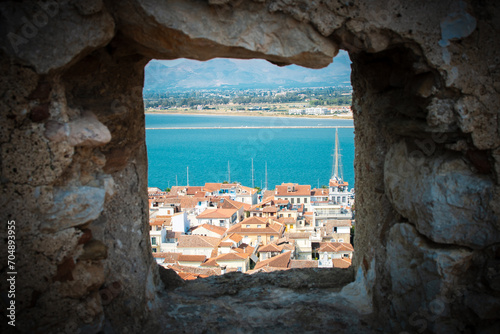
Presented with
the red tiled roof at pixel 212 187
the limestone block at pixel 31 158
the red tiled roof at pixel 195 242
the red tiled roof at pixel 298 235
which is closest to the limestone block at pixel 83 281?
the limestone block at pixel 31 158

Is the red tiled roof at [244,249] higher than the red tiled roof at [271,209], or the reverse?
the red tiled roof at [244,249]

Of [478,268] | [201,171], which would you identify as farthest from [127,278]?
[201,171]

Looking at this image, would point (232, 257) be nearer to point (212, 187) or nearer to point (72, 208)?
point (72, 208)

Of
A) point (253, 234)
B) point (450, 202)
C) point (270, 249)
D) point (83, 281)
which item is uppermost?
point (450, 202)

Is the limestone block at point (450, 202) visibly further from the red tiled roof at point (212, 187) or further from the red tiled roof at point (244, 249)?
the red tiled roof at point (212, 187)

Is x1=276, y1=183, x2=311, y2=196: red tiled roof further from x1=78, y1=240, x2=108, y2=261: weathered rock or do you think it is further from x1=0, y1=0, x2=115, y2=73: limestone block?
x1=0, y1=0, x2=115, y2=73: limestone block

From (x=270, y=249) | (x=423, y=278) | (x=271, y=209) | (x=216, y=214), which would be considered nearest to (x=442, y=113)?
(x=423, y=278)

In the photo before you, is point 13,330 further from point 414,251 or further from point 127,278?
point 414,251
